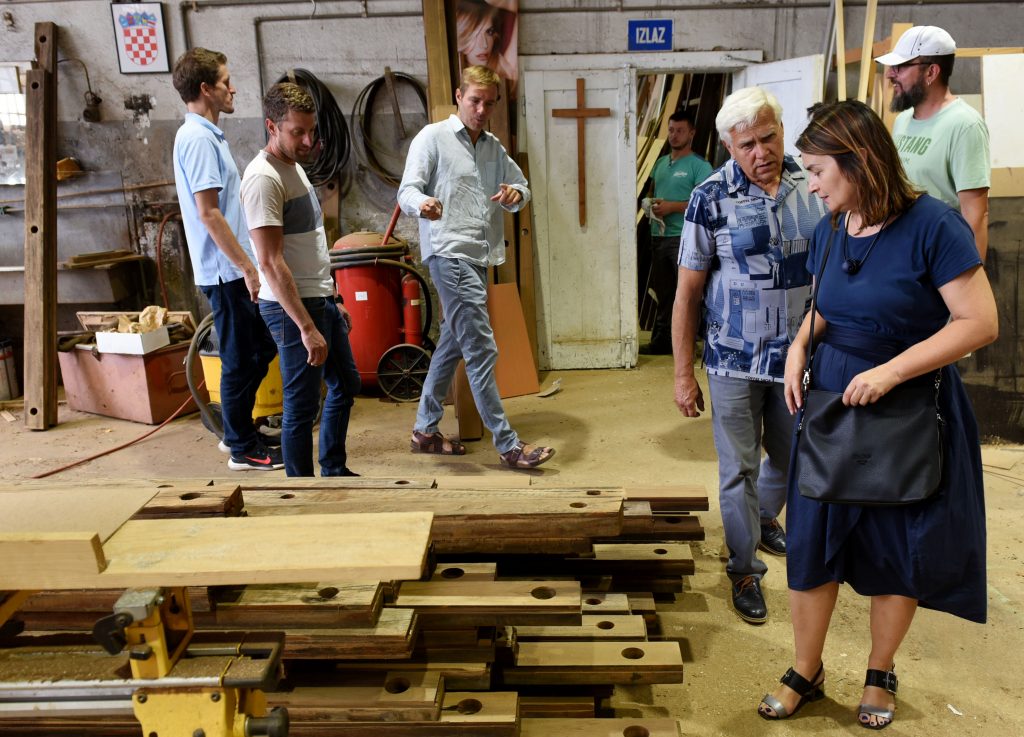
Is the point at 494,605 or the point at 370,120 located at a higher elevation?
the point at 370,120

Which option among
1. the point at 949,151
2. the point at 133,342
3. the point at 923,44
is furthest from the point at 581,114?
the point at 133,342

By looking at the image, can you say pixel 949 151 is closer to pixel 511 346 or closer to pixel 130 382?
pixel 511 346

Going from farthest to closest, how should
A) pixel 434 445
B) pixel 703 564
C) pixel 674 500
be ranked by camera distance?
pixel 434 445 → pixel 703 564 → pixel 674 500

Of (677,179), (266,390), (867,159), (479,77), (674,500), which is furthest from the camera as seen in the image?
(677,179)

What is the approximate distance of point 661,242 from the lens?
6.11 metres

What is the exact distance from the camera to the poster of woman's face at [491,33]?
5.20 meters

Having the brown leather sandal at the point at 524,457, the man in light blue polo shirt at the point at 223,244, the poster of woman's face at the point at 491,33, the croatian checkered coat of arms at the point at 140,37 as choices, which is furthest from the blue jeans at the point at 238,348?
the croatian checkered coat of arms at the point at 140,37

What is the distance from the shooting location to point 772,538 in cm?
296

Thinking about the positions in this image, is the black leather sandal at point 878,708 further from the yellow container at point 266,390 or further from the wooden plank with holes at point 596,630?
the yellow container at point 266,390

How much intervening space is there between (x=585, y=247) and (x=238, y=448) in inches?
113

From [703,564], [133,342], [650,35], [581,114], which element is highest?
[650,35]

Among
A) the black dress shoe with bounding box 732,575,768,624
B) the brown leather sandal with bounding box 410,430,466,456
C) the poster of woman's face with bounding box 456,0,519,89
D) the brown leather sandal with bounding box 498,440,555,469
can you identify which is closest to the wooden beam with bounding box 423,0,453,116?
the poster of woman's face with bounding box 456,0,519,89

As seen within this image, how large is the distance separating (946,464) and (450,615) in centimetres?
120

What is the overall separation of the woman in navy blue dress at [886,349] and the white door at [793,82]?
3452 millimetres
